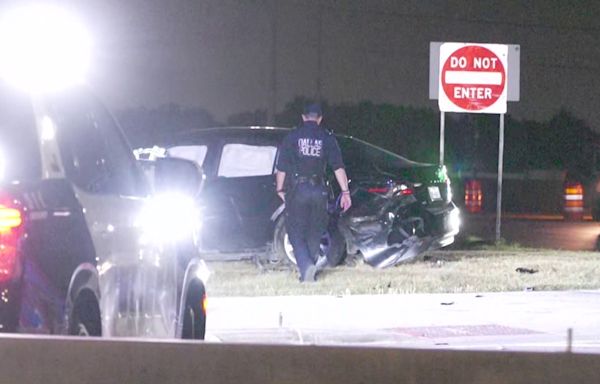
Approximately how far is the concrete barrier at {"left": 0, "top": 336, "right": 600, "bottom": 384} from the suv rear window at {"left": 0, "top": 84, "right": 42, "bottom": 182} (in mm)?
726

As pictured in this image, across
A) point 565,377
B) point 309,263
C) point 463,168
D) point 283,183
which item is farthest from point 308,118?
point 463,168

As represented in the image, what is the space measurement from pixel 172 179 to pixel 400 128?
55.7 metres

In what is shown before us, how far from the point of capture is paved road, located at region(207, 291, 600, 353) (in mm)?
9453

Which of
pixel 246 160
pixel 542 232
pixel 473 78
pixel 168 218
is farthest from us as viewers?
pixel 542 232

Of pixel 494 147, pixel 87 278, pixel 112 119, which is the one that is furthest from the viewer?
pixel 494 147

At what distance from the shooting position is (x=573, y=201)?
2830 centimetres

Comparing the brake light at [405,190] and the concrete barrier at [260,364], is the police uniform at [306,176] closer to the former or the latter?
the brake light at [405,190]

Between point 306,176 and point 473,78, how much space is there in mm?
6661

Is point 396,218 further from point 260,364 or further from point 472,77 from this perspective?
point 260,364

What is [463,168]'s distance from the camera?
5116cm

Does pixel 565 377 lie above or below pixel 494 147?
above

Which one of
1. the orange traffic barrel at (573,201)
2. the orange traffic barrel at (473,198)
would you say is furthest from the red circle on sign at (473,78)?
the orange traffic barrel at (473,198)

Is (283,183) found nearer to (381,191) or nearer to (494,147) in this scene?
(381,191)

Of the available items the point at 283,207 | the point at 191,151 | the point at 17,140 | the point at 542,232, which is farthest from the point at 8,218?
the point at 542,232
